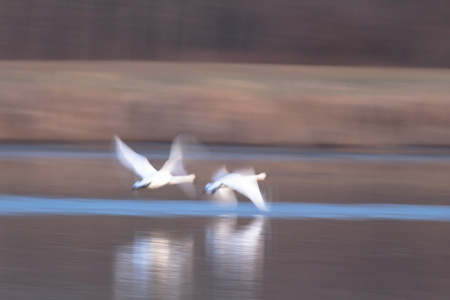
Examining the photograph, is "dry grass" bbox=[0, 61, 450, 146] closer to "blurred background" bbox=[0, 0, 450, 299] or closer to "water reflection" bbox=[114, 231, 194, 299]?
"blurred background" bbox=[0, 0, 450, 299]

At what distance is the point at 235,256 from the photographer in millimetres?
7348

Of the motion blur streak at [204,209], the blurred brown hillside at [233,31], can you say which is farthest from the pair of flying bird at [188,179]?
the blurred brown hillside at [233,31]

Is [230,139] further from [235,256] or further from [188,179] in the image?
[235,256]

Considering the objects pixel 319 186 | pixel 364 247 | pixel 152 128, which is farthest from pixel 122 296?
pixel 152 128

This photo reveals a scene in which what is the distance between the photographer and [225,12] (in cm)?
2981

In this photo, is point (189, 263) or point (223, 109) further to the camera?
point (223, 109)

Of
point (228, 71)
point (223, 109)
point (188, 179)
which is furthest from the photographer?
point (228, 71)

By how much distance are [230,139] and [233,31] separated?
405 inches

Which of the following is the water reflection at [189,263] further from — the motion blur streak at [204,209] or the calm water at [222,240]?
the motion blur streak at [204,209]

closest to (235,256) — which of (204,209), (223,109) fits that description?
(204,209)

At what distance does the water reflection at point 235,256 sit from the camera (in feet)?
20.4

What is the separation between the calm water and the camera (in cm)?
627

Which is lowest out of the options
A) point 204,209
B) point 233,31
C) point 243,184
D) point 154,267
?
point 154,267

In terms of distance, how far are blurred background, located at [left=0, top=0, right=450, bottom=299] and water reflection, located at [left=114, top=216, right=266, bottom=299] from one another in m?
0.02
